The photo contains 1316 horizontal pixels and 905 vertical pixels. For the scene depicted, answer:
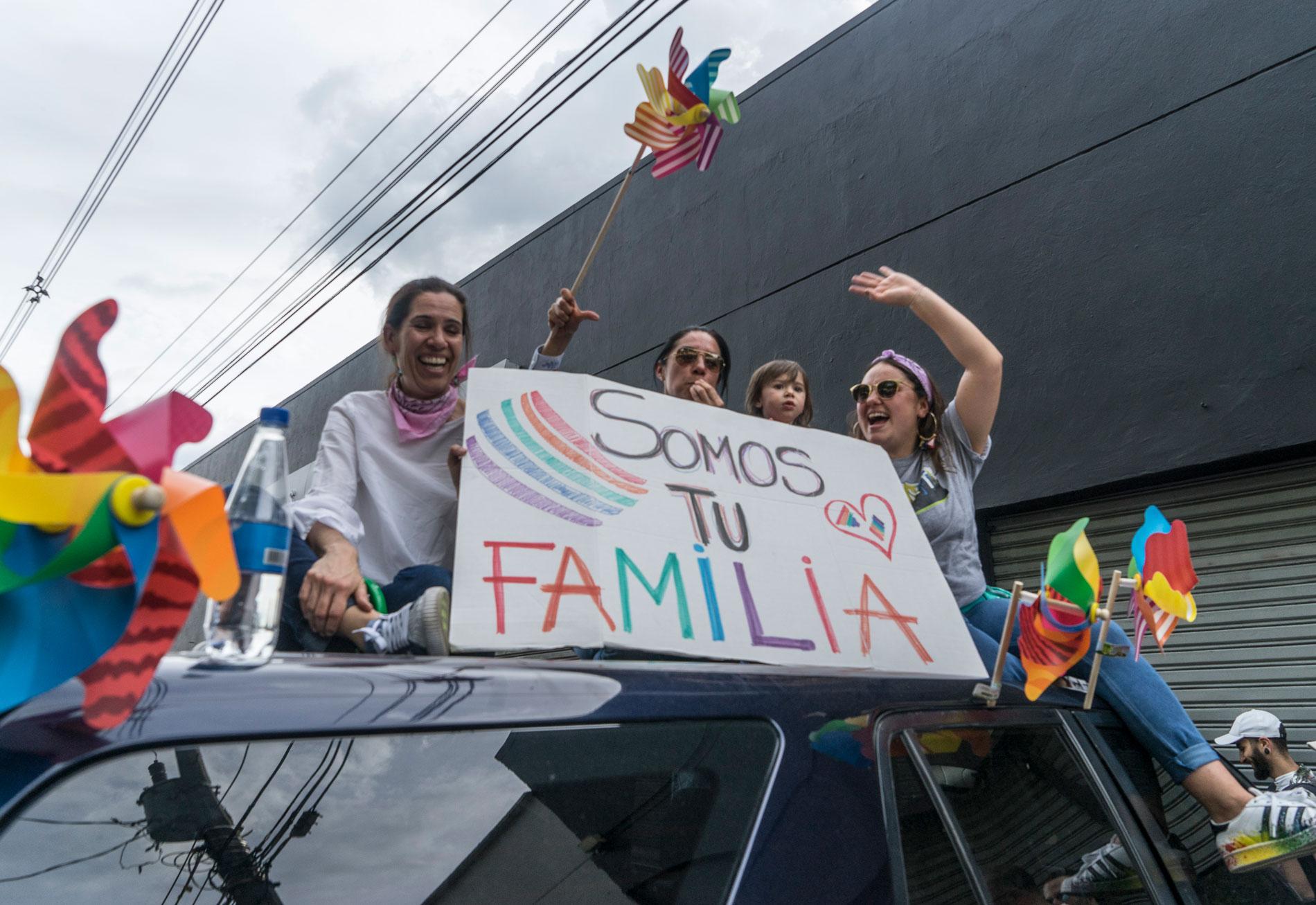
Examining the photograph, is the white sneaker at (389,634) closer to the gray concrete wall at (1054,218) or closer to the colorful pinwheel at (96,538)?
Answer: the colorful pinwheel at (96,538)

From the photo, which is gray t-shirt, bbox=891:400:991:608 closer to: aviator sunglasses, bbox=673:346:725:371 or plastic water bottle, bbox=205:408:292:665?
aviator sunglasses, bbox=673:346:725:371

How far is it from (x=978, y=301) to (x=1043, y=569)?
432 cm

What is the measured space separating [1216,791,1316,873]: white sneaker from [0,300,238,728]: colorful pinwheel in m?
2.05

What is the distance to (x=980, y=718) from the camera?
1.77m

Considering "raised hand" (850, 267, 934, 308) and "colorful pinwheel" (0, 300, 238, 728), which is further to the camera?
"raised hand" (850, 267, 934, 308)

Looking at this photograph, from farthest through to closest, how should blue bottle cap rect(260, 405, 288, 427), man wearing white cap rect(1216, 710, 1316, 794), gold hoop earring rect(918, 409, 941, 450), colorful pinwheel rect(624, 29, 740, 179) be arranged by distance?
1. man wearing white cap rect(1216, 710, 1316, 794)
2. colorful pinwheel rect(624, 29, 740, 179)
3. gold hoop earring rect(918, 409, 941, 450)
4. blue bottle cap rect(260, 405, 288, 427)

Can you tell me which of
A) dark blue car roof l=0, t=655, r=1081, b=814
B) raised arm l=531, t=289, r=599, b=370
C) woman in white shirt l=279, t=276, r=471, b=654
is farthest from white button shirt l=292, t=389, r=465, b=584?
dark blue car roof l=0, t=655, r=1081, b=814

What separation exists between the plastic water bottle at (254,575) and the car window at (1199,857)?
5.67 feet

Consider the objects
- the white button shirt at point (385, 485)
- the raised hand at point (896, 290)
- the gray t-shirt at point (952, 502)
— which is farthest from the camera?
the raised hand at point (896, 290)

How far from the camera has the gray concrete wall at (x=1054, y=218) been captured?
4.91m

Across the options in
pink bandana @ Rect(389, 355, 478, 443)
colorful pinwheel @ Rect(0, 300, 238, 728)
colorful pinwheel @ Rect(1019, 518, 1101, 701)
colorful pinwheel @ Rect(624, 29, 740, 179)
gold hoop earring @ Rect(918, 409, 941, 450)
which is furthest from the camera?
colorful pinwheel @ Rect(624, 29, 740, 179)

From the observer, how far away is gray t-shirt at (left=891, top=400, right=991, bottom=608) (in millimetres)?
2684

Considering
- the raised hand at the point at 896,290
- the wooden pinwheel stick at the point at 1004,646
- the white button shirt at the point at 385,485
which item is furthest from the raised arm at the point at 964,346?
the white button shirt at the point at 385,485

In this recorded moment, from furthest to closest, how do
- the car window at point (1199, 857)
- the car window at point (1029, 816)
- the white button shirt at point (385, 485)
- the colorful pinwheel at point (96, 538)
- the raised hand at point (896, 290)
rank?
the raised hand at point (896, 290)
the white button shirt at point (385, 485)
the car window at point (1199, 857)
the car window at point (1029, 816)
the colorful pinwheel at point (96, 538)
